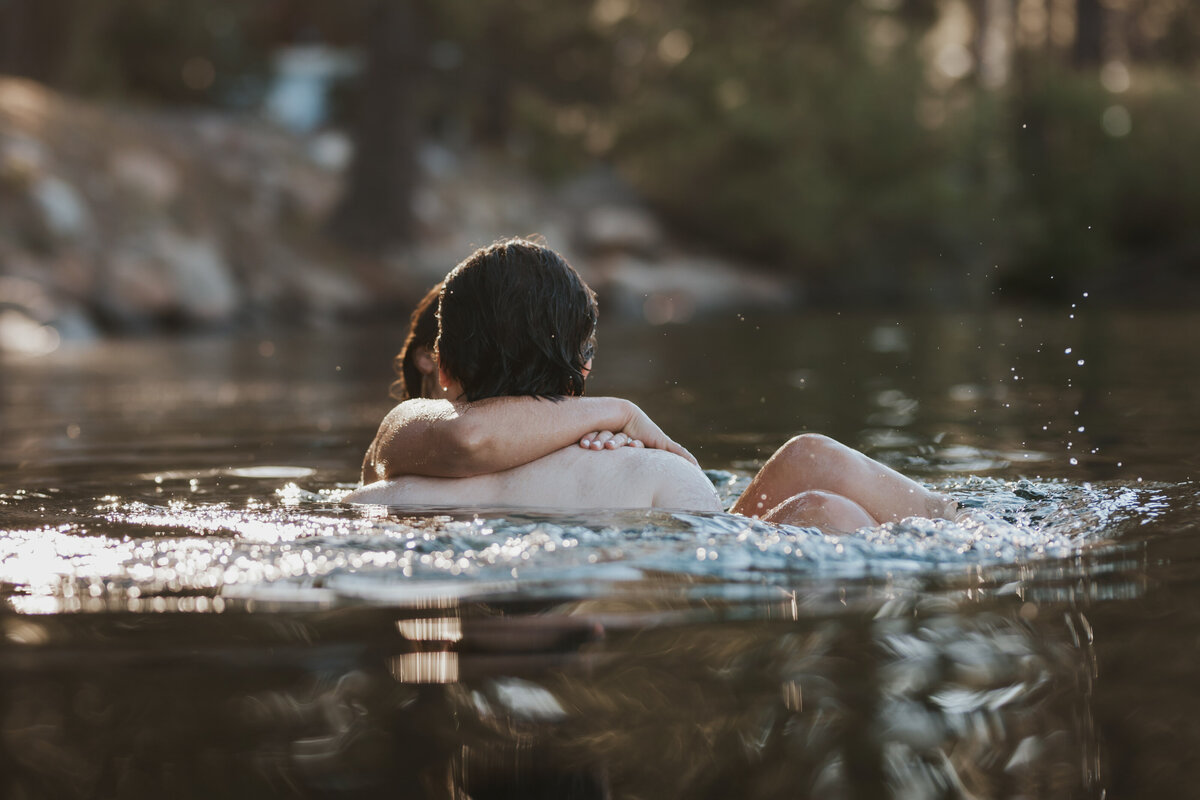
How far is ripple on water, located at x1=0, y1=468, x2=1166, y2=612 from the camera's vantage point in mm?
3346

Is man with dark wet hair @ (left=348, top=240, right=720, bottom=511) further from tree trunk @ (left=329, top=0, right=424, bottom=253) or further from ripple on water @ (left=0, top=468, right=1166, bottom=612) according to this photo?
tree trunk @ (left=329, top=0, right=424, bottom=253)

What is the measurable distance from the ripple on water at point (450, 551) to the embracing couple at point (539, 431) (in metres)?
0.12

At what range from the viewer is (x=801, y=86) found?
28438 millimetres

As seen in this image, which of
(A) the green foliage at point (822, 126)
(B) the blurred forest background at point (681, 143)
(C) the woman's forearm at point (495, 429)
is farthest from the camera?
(A) the green foliage at point (822, 126)

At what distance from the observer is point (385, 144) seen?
24750 millimetres

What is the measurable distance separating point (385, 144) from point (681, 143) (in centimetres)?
685

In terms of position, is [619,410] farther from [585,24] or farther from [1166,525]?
[585,24]

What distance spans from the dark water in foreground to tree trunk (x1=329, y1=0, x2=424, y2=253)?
19.0 m

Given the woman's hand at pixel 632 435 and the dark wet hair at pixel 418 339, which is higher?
the dark wet hair at pixel 418 339

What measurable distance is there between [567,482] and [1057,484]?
2.05 meters

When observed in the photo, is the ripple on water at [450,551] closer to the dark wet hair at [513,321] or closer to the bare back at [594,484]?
the bare back at [594,484]

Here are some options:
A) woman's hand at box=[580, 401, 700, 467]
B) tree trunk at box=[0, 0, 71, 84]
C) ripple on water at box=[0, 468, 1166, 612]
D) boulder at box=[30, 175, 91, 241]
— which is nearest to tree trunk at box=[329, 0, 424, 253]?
boulder at box=[30, 175, 91, 241]

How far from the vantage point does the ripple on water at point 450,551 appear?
11.0ft

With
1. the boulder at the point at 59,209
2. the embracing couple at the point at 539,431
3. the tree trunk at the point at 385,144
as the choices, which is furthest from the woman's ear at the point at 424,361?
the tree trunk at the point at 385,144
